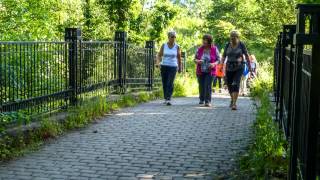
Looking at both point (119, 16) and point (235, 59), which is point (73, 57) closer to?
point (235, 59)

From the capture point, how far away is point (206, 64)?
1203 centimetres

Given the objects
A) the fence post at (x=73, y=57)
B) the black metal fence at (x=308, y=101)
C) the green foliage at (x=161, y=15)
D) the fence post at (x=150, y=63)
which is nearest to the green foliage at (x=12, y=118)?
the fence post at (x=73, y=57)

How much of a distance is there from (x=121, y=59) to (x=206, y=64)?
204cm

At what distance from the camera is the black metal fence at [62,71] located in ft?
24.5

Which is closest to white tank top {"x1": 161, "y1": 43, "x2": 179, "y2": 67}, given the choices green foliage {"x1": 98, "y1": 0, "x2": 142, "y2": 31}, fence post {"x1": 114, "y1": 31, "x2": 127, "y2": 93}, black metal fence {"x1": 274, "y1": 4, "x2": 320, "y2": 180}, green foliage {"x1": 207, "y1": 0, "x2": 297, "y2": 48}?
fence post {"x1": 114, "y1": 31, "x2": 127, "y2": 93}

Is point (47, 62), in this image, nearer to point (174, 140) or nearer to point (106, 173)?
point (174, 140)

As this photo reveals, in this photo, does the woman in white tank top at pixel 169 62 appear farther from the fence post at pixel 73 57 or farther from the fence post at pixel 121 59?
the fence post at pixel 73 57

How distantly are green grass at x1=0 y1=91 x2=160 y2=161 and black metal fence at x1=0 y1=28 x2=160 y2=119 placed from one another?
0.31 meters

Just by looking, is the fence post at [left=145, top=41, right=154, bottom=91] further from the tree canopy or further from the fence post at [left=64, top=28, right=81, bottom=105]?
the fence post at [left=64, top=28, right=81, bottom=105]

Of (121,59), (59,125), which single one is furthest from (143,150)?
(121,59)

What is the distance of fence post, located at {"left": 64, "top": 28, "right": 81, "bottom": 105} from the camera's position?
9.57 metres

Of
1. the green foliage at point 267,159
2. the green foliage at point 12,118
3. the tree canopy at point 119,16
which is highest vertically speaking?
the tree canopy at point 119,16

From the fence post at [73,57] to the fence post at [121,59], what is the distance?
267 cm

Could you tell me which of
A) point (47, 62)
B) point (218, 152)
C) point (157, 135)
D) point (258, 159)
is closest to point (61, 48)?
point (47, 62)
